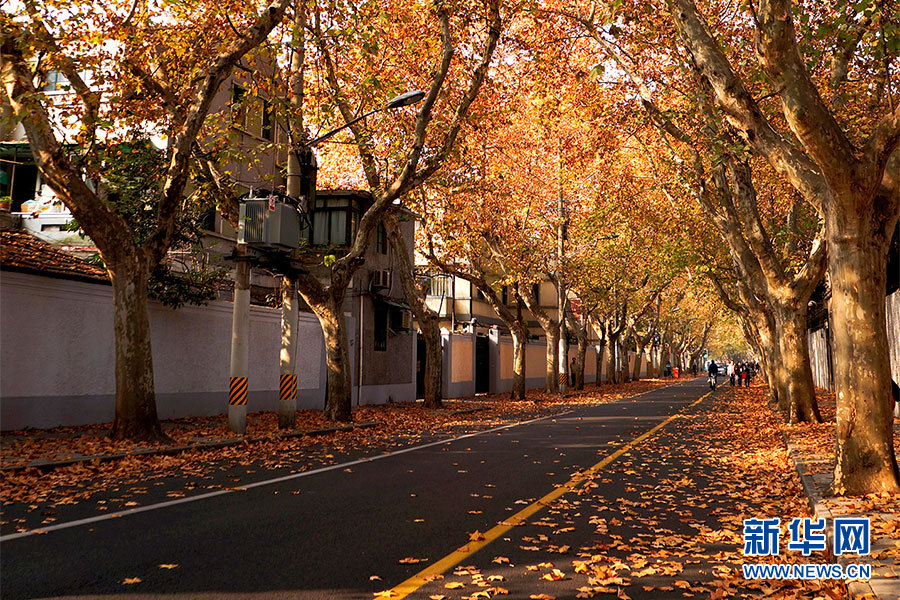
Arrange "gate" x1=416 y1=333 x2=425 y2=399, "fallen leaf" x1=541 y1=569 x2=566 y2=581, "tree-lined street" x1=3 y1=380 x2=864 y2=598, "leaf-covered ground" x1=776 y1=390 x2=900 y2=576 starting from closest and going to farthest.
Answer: "tree-lined street" x1=3 y1=380 x2=864 y2=598 < "fallen leaf" x1=541 y1=569 x2=566 y2=581 < "leaf-covered ground" x1=776 y1=390 x2=900 y2=576 < "gate" x1=416 y1=333 x2=425 y2=399

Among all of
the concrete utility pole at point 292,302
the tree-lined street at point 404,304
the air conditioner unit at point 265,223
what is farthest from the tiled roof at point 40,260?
the concrete utility pole at point 292,302

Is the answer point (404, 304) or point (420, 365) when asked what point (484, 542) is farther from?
point (420, 365)

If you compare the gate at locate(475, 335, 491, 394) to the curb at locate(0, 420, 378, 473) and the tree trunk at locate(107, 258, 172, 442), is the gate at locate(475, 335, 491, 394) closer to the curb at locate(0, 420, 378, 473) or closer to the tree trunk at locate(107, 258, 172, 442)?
the curb at locate(0, 420, 378, 473)

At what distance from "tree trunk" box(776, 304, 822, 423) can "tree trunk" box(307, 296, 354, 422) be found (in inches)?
419

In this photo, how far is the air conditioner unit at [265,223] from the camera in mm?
14945

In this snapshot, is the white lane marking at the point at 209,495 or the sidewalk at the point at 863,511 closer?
the sidewalk at the point at 863,511

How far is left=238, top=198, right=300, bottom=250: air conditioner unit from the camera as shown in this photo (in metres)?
14.9

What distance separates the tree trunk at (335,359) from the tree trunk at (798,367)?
10653 mm

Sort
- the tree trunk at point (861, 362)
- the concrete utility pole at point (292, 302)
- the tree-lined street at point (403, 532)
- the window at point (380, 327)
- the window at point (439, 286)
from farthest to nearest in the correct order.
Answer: the window at point (439, 286), the window at point (380, 327), the concrete utility pole at point (292, 302), the tree trunk at point (861, 362), the tree-lined street at point (403, 532)

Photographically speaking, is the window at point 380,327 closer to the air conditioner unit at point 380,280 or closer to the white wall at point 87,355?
the air conditioner unit at point 380,280

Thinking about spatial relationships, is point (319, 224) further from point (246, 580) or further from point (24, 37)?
point (246, 580)

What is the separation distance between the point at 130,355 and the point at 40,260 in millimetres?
5124

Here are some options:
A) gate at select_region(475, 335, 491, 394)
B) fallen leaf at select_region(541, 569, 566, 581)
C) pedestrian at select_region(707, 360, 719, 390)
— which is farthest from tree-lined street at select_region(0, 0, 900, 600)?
pedestrian at select_region(707, 360, 719, 390)

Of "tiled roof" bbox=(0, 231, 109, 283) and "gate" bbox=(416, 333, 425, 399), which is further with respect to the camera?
"gate" bbox=(416, 333, 425, 399)
